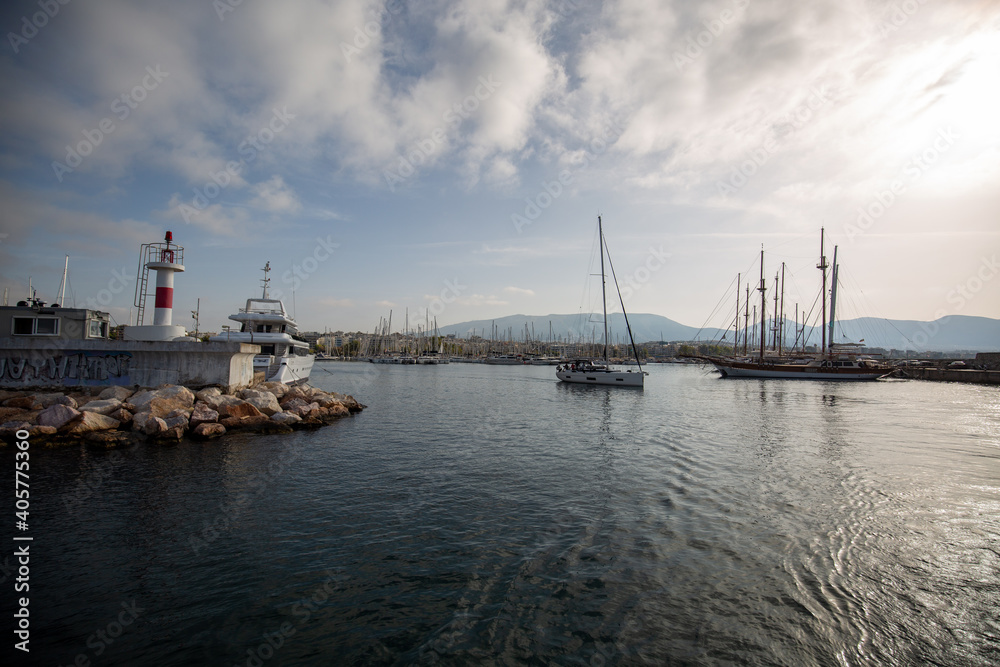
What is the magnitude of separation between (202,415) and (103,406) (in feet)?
11.8

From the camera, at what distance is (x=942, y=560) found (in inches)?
324

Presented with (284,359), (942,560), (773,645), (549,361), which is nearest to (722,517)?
(942,560)

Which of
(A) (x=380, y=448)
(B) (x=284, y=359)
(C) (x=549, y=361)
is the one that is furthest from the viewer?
(C) (x=549, y=361)

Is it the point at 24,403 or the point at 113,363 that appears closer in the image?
the point at 24,403

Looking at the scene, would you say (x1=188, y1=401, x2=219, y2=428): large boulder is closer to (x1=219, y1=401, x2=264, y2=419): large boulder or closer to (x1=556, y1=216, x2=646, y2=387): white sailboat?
(x1=219, y1=401, x2=264, y2=419): large boulder

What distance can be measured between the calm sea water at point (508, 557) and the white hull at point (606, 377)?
101ft

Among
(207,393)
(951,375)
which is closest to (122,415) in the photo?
(207,393)

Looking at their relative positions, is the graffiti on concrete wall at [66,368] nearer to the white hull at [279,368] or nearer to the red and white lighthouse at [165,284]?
the red and white lighthouse at [165,284]

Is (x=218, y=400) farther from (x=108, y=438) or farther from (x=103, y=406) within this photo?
(x=108, y=438)

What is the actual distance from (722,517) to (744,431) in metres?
13.9

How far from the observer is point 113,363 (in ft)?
68.9

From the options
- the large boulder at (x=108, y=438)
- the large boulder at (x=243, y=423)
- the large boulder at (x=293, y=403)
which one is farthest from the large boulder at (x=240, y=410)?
the large boulder at (x=108, y=438)

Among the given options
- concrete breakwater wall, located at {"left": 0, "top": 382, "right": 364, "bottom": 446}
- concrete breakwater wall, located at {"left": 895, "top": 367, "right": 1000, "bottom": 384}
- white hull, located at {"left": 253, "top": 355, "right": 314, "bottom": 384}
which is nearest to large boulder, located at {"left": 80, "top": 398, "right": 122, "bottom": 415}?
concrete breakwater wall, located at {"left": 0, "top": 382, "right": 364, "bottom": 446}

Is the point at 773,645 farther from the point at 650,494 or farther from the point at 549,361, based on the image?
the point at 549,361
